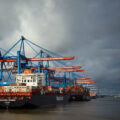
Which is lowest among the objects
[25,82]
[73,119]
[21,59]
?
[73,119]

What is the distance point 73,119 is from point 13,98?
1126 centimetres

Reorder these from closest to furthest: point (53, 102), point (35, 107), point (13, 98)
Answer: point (13, 98) < point (35, 107) < point (53, 102)

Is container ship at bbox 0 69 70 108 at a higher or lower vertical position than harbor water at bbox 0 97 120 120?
higher

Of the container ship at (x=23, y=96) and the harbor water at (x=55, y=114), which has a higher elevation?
the container ship at (x=23, y=96)

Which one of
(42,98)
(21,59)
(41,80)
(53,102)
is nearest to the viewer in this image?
(42,98)

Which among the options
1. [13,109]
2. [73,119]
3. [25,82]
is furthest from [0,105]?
[73,119]

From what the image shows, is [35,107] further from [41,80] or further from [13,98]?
[41,80]

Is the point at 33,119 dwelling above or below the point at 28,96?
below

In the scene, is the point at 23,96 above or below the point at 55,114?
above

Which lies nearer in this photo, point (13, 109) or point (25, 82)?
point (13, 109)

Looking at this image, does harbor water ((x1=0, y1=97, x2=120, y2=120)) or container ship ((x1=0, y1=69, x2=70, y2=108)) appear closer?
harbor water ((x1=0, y1=97, x2=120, y2=120))

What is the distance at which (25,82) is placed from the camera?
34.8 metres

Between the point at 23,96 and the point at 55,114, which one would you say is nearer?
the point at 55,114

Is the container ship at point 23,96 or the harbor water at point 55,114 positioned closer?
the harbor water at point 55,114
